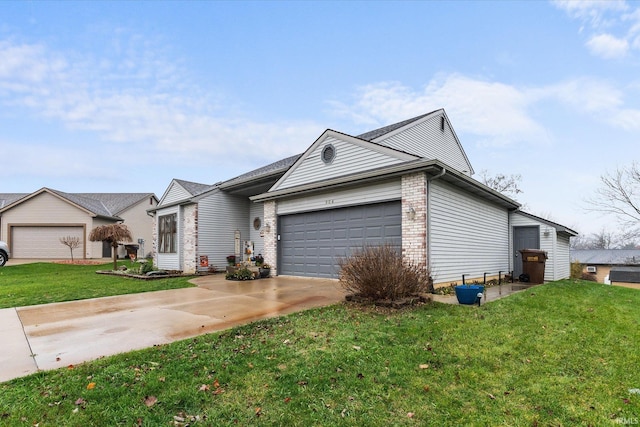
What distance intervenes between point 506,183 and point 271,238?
25.0 metres

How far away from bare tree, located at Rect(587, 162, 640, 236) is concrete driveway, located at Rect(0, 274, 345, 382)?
2519 cm

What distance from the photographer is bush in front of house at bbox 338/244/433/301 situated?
611 cm

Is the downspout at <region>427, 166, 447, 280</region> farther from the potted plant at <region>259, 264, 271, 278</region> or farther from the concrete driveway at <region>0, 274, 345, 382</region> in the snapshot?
the potted plant at <region>259, 264, 271, 278</region>

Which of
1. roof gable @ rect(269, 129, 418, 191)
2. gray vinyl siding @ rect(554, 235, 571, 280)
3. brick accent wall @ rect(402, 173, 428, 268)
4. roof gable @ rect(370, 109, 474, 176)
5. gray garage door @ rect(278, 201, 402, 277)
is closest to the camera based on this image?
brick accent wall @ rect(402, 173, 428, 268)

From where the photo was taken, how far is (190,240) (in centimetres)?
1486

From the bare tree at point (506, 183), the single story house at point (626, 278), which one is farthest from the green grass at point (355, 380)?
the single story house at point (626, 278)

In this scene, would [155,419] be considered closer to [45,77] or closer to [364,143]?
[364,143]

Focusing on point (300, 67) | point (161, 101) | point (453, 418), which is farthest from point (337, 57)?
point (453, 418)

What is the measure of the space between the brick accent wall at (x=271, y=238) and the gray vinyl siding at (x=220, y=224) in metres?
3.70

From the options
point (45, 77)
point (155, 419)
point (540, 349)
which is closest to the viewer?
point (155, 419)

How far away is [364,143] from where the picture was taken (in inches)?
393

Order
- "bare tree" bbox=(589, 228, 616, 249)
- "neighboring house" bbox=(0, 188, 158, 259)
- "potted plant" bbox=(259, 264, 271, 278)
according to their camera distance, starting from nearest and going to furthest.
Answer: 1. "potted plant" bbox=(259, 264, 271, 278)
2. "neighboring house" bbox=(0, 188, 158, 259)
3. "bare tree" bbox=(589, 228, 616, 249)

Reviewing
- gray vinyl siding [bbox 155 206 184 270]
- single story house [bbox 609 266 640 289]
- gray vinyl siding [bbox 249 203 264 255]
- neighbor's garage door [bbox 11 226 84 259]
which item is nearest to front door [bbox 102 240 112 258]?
neighbor's garage door [bbox 11 226 84 259]

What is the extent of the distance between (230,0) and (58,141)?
13225 mm
